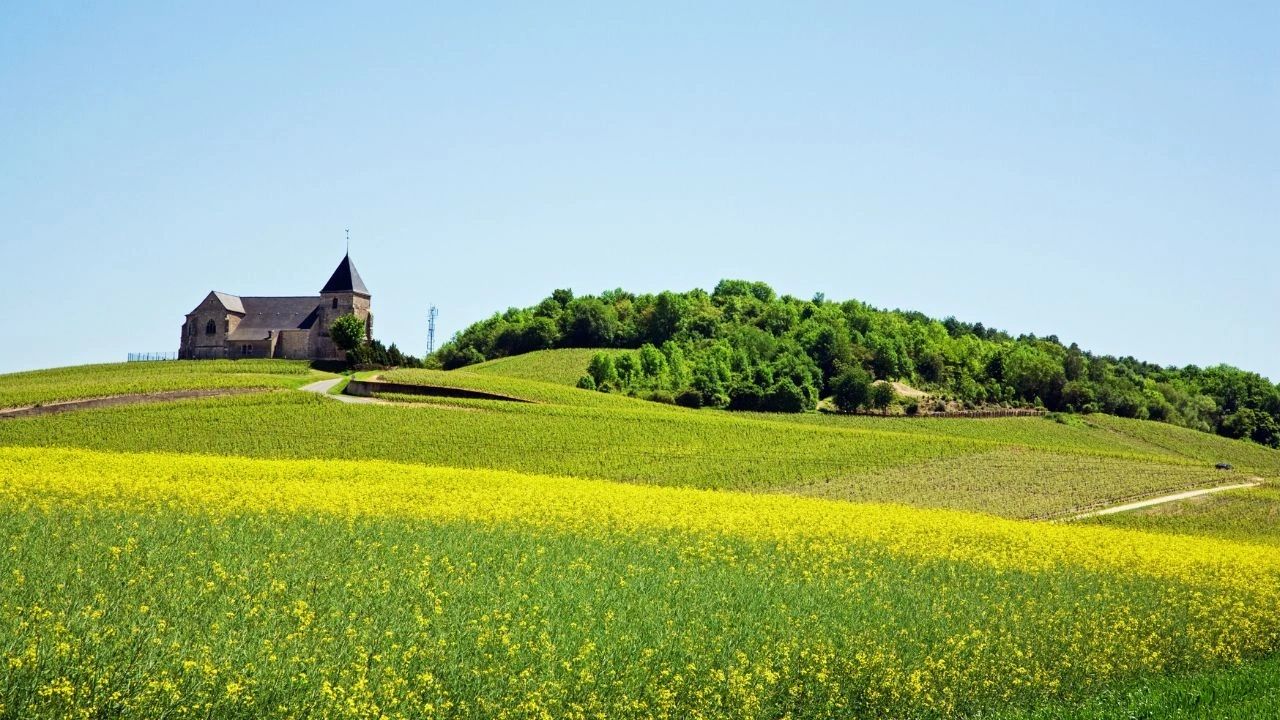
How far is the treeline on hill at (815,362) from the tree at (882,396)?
166mm

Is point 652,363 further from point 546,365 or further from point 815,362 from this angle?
point 815,362

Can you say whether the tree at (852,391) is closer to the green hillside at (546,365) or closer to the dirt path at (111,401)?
the green hillside at (546,365)

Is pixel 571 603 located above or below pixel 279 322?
below

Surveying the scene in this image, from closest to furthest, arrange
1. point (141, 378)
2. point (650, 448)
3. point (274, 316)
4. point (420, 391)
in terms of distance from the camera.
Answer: point (650, 448)
point (420, 391)
point (141, 378)
point (274, 316)

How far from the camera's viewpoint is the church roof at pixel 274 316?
336 feet

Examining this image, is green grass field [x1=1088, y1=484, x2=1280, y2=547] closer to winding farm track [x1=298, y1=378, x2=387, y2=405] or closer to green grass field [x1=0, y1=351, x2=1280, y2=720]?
green grass field [x1=0, y1=351, x2=1280, y2=720]

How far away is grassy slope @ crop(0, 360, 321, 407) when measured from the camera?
51.5 m

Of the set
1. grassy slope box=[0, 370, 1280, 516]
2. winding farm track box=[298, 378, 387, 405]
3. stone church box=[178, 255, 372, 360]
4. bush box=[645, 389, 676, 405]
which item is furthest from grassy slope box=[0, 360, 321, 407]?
bush box=[645, 389, 676, 405]

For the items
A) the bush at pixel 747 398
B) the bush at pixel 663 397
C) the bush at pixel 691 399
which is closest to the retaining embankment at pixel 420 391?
the bush at pixel 691 399

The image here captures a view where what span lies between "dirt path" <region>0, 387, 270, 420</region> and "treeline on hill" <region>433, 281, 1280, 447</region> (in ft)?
113

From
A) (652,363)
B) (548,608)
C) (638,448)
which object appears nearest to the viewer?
(548,608)

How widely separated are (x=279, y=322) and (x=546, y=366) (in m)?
26.0

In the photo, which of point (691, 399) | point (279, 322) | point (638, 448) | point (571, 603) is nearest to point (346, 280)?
point (279, 322)

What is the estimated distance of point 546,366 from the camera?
108 metres
